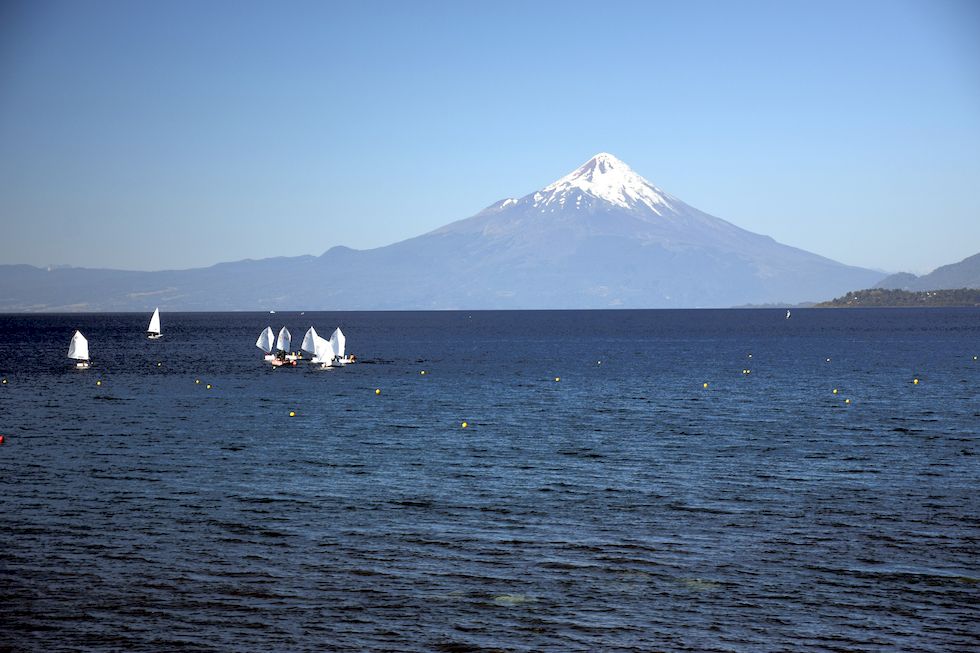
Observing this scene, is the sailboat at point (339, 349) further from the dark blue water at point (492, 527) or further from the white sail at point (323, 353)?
the dark blue water at point (492, 527)

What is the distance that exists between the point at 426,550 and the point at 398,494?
10.0m

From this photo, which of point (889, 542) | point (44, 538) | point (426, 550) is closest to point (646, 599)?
point (426, 550)

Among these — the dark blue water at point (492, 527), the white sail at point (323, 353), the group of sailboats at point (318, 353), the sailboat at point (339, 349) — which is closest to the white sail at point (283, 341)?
the group of sailboats at point (318, 353)

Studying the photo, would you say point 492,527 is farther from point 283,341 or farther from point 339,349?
point 283,341

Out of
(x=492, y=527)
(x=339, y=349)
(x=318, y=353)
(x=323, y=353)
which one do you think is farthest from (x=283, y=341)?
(x=492, y=527)

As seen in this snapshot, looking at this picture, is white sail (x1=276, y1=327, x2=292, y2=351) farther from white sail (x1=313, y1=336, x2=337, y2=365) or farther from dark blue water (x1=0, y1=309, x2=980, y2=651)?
dark blue water (x1=0, y1=309, x2=980, y2=651)

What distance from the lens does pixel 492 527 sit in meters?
39.3

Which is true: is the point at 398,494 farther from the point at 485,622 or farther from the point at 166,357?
the point at 166,357

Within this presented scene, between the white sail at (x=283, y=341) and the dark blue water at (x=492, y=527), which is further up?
the white sail at (x=283, y=341)

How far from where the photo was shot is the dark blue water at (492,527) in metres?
28.5

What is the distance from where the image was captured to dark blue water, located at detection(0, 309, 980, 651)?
93.4 ft

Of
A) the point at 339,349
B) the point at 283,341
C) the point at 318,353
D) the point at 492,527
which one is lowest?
the point at 492,527

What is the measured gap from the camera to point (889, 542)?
36.8 meters

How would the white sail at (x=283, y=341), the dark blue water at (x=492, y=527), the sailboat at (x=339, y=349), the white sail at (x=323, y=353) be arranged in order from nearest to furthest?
the dark blue water at (x=492, y=527), the white sail at (x=323, y=353), the sailboat at (x=339, y=349), the white sail at (x=283, y=341)
